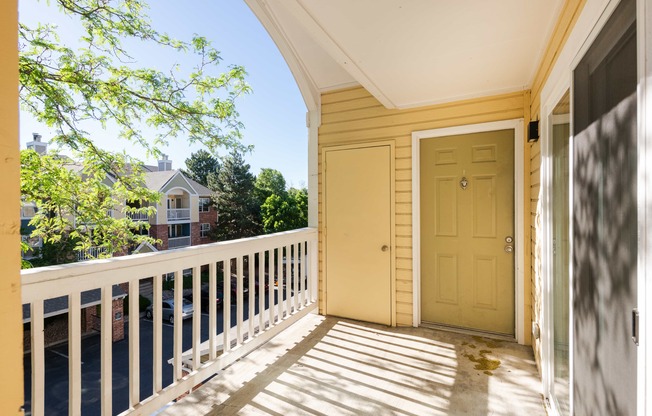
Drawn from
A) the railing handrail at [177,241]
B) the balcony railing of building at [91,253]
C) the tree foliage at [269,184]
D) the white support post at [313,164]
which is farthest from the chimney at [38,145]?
the tree foliage at [269,184]

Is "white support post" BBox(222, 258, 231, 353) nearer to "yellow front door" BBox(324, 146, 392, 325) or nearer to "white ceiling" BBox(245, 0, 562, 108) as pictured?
"yellow front door" BBox(324, 146, 392, 325)

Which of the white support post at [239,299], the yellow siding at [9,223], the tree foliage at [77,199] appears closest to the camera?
the yellow siding at [9,223]

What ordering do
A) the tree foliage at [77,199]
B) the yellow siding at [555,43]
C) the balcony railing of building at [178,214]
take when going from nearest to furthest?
the yellow siding at [555,43] < the tree foliage at [77,199] < the balcony railing of building at [178,214]

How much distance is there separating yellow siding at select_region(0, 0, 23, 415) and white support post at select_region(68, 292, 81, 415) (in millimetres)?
1173

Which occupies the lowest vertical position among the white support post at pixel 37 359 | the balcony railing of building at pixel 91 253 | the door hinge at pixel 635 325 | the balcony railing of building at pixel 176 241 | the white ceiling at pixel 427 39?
the balcony railing of building at pixel 176 241

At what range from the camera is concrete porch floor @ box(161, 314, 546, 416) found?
203 centimetres

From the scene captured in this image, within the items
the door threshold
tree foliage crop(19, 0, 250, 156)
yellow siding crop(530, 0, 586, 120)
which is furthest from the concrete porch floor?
tree foliage crop(19, 0, 250, 156)

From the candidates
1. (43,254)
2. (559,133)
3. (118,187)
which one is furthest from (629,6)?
(43,254)

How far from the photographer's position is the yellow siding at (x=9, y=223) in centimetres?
50

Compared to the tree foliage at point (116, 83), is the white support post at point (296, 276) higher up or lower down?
lower down

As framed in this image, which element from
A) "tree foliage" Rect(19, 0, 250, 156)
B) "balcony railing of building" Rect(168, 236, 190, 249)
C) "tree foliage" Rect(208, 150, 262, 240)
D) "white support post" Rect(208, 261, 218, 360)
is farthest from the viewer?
"tree foliage" Rect(208, 150, 262, 240)

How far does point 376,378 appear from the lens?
237 centimetres

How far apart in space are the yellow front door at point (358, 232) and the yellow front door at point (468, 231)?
0.41 meters

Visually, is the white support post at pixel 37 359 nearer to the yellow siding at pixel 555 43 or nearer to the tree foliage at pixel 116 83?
the yellow siding at pixel 555 43
